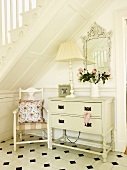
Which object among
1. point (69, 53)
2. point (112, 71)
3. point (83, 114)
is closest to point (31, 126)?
point (83, 114)

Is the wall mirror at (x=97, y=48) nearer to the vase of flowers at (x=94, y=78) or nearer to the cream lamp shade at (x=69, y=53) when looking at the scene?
the vase of flowers at (x=94, y=78)

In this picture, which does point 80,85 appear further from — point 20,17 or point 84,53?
point 20,17

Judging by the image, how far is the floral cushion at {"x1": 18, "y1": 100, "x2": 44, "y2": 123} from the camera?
10.0 ft

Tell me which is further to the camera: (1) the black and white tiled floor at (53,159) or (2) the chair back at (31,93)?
(2) the chair back at (31,93)

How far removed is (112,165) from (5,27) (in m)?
2.54

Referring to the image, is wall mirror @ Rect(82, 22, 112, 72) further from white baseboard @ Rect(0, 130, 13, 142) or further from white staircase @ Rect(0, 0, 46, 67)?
white baseboard @ Rect(0, 130, 13, 142)

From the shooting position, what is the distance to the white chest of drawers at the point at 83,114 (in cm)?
246

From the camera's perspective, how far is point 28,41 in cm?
260

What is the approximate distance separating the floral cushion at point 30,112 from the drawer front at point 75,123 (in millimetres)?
322

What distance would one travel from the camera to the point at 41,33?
2584mm

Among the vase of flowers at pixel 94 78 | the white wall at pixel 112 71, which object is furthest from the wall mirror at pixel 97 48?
the vase of flowers at pixel 94 78

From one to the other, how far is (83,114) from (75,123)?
0.19 metres

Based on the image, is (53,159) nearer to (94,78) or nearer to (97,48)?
(94,78)

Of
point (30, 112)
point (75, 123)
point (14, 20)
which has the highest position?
point (14, 20)
